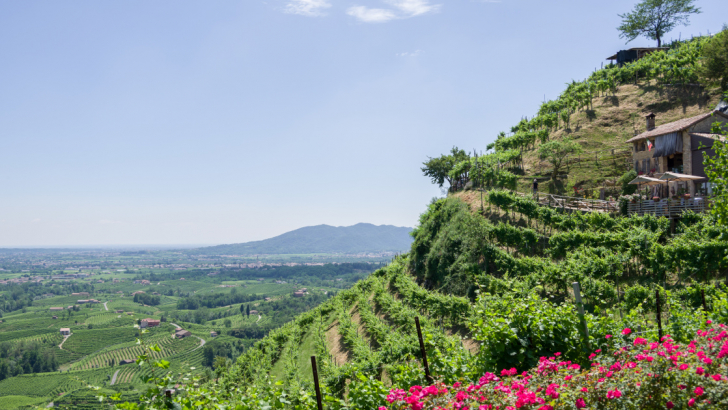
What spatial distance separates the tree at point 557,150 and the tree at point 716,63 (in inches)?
583

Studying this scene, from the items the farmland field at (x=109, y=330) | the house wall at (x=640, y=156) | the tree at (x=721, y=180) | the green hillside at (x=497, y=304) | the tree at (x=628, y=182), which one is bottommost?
the farmland field at (x=109, y=330)

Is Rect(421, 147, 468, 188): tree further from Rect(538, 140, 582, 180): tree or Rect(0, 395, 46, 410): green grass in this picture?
Rect(0, 395, 46, 410): green grass

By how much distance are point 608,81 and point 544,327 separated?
151 feet

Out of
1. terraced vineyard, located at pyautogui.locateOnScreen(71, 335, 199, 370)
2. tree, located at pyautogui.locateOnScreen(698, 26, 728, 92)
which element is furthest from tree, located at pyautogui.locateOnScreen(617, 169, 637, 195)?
terraced vineyard, located at pyautogui.locateOnScreen(71, 335, 199, 370)

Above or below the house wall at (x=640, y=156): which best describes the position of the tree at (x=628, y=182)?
below

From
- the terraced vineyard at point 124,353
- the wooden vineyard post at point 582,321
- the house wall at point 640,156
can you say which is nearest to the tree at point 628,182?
the house wall at point 640,156

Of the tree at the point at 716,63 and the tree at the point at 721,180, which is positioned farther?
the tree at the point at 716,63

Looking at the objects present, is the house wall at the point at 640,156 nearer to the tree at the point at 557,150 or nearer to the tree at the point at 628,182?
the tree at the point at 628,182

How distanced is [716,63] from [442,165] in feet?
81.5

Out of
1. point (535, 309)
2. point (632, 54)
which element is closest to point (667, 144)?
point (535, 309)

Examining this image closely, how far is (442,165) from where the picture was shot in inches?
1578

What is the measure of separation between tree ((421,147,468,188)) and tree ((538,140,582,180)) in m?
10.3

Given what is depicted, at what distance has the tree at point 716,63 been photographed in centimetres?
3233

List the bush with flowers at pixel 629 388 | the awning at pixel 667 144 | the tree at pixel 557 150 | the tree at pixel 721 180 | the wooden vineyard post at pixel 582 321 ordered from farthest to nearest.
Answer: the tree at pixel 557 150 < the awning at pixel 667 144 < the tree at pixel 721 180 < the wooden vineyard post at pixel 582 321 < the bush with flowers at pixel 629 388
